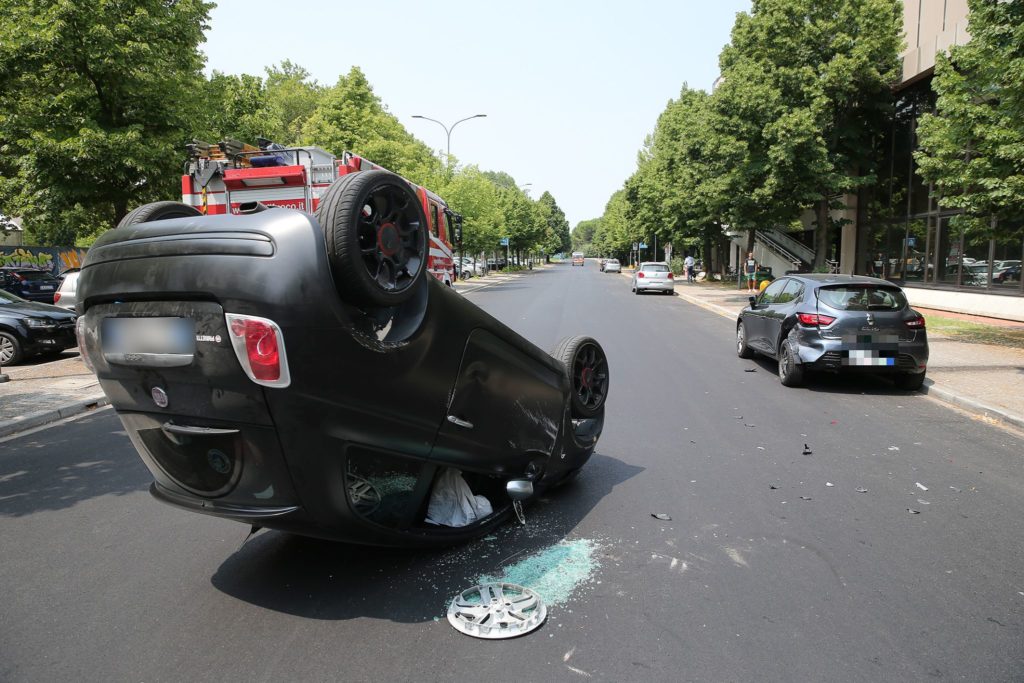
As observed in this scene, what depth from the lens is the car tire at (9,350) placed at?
11.5 m

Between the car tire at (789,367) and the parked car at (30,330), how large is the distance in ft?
39.4

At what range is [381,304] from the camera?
284cm

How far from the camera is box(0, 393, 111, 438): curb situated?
7.24m

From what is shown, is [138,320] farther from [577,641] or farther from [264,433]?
[577,641]

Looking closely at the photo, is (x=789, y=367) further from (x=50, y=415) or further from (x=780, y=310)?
(x=50, y=415)

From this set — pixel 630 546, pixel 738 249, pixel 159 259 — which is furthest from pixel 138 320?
pixel 738 249

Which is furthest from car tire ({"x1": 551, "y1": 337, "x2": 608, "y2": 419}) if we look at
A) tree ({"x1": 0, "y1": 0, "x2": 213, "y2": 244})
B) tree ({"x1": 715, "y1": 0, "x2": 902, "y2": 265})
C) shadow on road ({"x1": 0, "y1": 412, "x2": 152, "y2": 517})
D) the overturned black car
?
tree ({"x1": 715, "y1": 0, "x2": 902, "y2": 265})

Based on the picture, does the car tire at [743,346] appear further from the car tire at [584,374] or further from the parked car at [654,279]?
the parked car at [654,279]

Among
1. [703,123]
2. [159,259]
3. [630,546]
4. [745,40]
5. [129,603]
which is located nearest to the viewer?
[159,259]

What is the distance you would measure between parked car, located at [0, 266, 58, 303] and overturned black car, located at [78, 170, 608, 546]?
2074 cm

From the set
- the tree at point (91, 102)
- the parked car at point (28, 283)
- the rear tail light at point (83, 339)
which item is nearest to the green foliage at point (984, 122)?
the rear tail light at point (83, 339)

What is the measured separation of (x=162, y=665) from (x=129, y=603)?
72 cm

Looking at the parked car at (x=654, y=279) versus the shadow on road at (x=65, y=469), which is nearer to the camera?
the shadow on road at (x=65, y=469)

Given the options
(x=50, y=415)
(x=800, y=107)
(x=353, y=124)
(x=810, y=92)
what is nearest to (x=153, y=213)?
(x=50, y=415)
